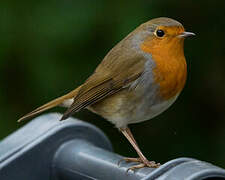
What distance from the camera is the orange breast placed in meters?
3.53

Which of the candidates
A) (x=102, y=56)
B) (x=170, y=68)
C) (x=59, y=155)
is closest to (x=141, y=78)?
(x=170, y=68)

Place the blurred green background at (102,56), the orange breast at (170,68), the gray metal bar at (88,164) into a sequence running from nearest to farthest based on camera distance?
the gray metal bar at (88,164) → the orange breast at (170,68) → the blurred green background at (102,56)

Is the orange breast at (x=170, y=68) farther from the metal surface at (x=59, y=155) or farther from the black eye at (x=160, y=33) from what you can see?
the metal surface at (x=59, y=155)

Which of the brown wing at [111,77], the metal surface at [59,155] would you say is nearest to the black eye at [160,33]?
the brown wing at [111,77]

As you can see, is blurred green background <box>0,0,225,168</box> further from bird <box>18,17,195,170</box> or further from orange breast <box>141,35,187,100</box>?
orange breast <box>141,35,187,100</box>

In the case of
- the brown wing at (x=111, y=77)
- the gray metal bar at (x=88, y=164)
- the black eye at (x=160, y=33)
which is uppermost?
the black eye at (x=160, y=33)

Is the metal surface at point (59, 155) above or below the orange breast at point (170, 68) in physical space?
below

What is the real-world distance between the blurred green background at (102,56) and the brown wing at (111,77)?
59 cm

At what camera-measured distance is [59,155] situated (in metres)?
3.41

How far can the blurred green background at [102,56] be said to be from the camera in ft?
14.5

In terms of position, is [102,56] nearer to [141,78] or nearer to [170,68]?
[141,78]

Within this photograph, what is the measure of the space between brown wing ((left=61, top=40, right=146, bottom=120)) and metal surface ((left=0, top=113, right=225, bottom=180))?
7.3 inches

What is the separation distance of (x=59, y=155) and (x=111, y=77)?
0.65 m

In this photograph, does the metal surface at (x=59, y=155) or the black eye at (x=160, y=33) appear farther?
the black eye at (x=160, y=33)
